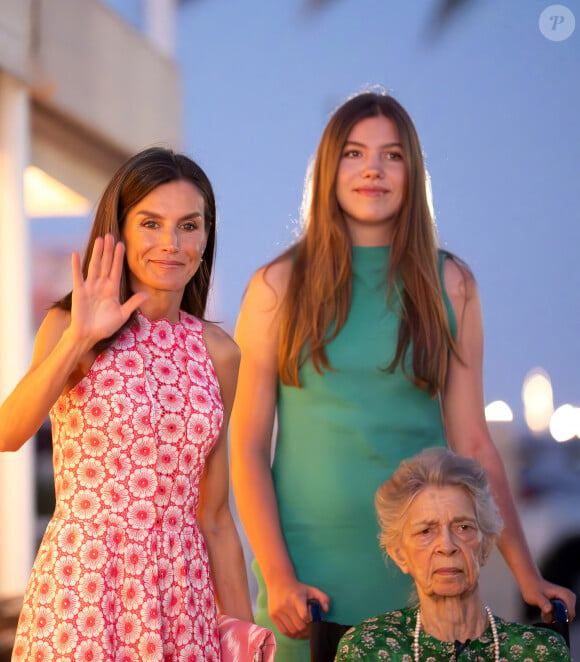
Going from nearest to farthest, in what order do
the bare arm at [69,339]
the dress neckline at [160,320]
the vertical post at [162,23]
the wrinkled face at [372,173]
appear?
the bare arm at [69,339], the dress neckline at [160,320], the wrinkled face at [372,173], the vertical post at [162,23]

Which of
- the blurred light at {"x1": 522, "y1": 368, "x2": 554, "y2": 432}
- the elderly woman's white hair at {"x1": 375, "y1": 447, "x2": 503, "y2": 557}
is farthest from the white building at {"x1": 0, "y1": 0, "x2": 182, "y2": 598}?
the elderly woman's white hair at {"x1": 375, "y1": 447, "x2": 503, "y2": 557}

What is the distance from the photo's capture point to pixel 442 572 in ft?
7.18

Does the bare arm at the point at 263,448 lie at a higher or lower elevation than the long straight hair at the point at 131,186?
lower

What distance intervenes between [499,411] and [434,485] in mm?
2020

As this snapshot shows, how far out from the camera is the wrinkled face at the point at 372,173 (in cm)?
256

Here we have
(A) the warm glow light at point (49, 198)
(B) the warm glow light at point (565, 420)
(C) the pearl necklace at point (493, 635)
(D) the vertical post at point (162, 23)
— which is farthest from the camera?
(D) the vertical post at point (162, 23)

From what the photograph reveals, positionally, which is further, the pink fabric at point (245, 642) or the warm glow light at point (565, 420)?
the warm glow light at point (565, 420)

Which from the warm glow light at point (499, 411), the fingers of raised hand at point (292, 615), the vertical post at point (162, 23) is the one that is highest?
the vertical post at point (162, 23)

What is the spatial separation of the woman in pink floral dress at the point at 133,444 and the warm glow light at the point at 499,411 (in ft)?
7.09

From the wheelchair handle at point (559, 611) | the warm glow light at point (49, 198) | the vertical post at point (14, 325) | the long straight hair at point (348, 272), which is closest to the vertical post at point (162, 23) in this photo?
the warm glow light at point (49, 198)

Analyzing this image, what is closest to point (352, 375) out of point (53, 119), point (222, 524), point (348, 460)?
point (348, 460)

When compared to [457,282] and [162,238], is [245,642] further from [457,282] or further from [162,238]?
[457,282]

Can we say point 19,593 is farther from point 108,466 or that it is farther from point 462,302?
point 108,466

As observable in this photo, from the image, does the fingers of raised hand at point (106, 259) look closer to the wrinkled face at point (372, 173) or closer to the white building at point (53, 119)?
the wrinkled face at point (372, 173)
